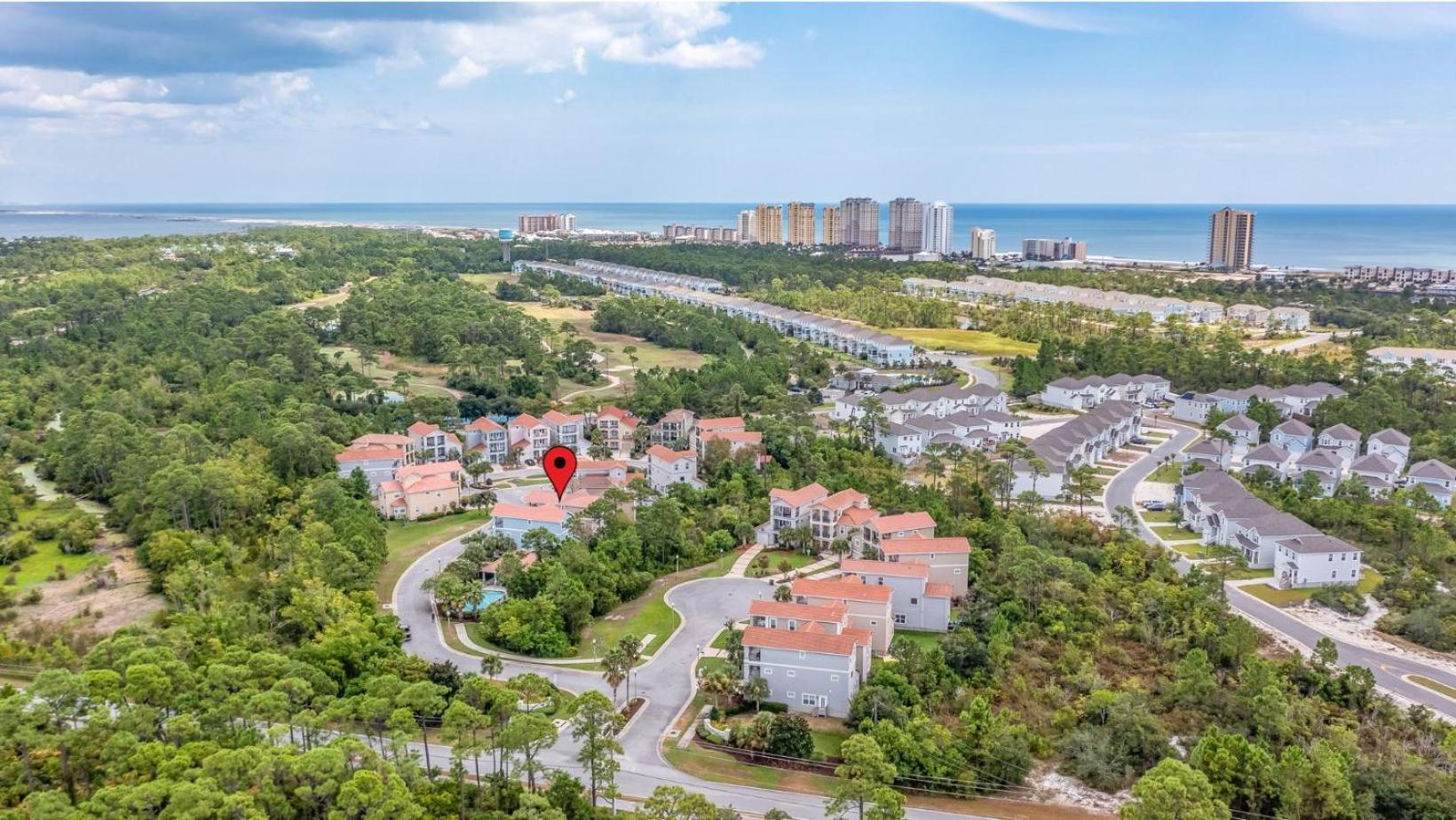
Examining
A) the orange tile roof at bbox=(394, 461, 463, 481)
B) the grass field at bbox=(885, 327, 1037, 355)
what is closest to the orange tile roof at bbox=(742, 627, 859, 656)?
the orange tile roof at bbox=(394, 461, 463, 481)

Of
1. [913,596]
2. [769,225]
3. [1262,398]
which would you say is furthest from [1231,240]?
[913,596]

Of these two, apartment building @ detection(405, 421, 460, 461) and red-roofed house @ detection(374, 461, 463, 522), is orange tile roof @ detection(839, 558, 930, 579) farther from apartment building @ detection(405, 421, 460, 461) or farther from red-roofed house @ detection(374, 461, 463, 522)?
apartment building @ detection(405, 421, 460, 461)

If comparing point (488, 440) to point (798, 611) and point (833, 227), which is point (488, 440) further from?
point (833, 227)

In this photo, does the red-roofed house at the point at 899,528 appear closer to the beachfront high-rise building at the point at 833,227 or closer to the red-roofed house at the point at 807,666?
the red-roofed house at the point at 807,666

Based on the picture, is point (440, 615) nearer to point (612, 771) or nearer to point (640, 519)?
point (640, 519)

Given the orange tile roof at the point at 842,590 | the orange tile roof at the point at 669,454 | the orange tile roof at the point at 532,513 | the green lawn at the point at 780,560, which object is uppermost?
the orange tile roof at the point at 669,454

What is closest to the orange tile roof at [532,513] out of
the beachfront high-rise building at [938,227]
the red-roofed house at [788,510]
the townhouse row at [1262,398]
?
the red-roofed house at [788,510]

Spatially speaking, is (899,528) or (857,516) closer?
(899,528)
